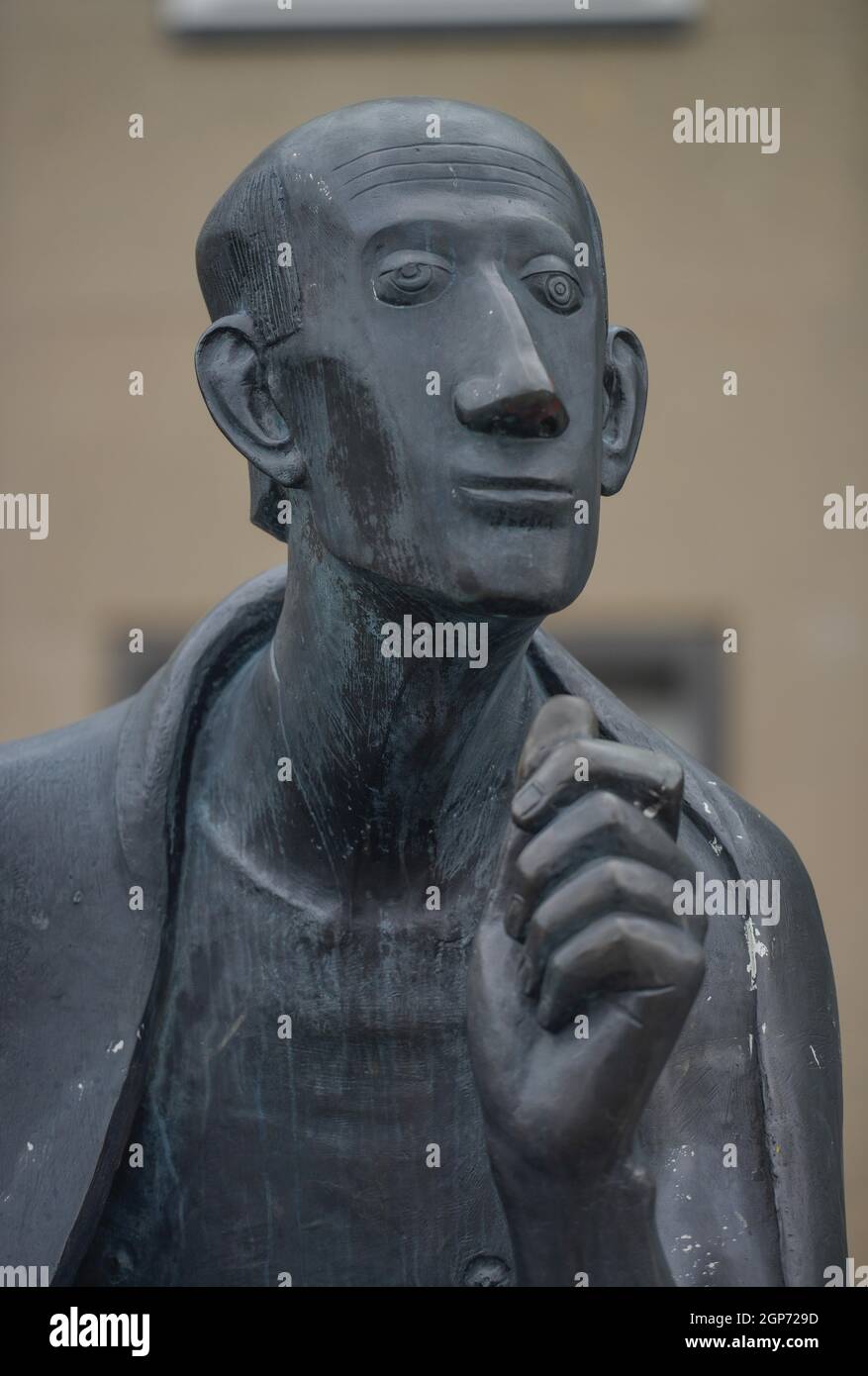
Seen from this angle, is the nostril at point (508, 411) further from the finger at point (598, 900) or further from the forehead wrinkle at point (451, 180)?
the finger at point (598, 900)

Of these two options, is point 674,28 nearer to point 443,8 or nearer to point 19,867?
point 443,8

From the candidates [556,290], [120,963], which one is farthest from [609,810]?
[120,963]

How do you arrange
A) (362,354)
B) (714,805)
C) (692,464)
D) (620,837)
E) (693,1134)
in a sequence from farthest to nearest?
(692,464), (714,805), (693,1134), (362,354), (620,837)

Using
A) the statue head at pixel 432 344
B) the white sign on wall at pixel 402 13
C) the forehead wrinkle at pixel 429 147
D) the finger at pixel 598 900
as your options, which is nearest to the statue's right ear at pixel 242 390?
the statue head at pixel 432 344

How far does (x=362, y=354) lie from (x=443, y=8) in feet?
11.5

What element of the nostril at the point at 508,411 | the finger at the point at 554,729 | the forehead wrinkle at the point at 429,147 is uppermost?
the forehead wrinkle at the point at 429,147

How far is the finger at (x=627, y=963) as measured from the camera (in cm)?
173

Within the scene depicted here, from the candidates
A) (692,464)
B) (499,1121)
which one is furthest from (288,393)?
(692,464)

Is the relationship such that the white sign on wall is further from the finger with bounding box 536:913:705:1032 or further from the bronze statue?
the finger with bounding box 536:913:705:1032

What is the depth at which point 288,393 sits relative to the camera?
205cm

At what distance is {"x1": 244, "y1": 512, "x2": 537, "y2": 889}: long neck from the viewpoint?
6.68 feet

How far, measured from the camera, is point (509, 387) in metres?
1.88

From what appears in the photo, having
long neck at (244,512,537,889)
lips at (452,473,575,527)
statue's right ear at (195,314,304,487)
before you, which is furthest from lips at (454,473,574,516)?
statue's right ear at (195,314,304,487)

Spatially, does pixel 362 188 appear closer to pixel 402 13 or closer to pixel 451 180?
pixel 451 180
